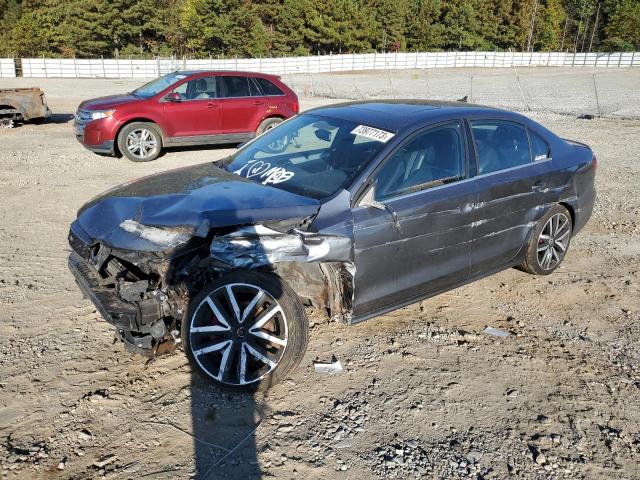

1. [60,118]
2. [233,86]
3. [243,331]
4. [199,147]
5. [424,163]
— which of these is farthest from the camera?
[60,118]

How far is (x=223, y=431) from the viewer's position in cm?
328

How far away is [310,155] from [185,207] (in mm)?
1248

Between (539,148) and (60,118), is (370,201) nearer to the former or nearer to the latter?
(539,148)

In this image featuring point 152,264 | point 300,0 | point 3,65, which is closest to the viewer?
point 152,264

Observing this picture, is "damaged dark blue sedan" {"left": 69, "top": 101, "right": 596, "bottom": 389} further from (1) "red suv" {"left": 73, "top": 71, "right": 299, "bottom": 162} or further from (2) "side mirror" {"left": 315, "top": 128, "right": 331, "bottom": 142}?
(1) "red suv" {"left": 73, "top": 71, "right": 299, "bottom": 162}

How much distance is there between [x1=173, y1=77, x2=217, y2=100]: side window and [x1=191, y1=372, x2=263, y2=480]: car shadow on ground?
27.4 ft

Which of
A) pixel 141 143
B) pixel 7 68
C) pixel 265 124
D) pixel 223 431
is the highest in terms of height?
pixel 265 124

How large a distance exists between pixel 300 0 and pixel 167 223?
66967 mm

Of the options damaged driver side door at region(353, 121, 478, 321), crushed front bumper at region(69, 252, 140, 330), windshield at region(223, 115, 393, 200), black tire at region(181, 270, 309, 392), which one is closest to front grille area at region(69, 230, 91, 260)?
crushed front bumper at region(69, 252, 140, 330)

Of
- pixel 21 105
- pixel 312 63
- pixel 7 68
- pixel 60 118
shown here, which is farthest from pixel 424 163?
pixel 312 63

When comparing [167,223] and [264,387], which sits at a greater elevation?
[167,223]

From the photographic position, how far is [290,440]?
322 cm

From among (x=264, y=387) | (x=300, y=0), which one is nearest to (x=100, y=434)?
(x=264, y=387)

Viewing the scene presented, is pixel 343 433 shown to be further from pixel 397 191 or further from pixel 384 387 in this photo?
pixel 397 191
